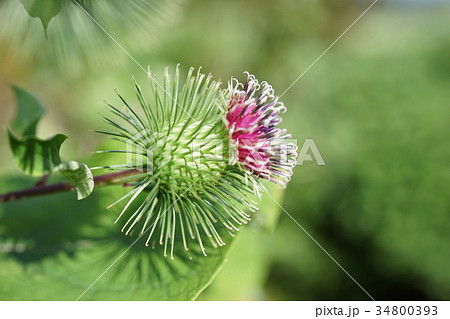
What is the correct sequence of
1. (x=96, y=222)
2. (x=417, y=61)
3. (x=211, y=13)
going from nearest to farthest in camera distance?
(x=96, y=222) < (x=417, y=61) < (x=211, y=13)

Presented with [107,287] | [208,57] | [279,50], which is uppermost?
[279,50]

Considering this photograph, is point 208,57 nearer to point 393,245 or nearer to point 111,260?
point 393,245

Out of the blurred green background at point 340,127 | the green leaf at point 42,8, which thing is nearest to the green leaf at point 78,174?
the green leaf at point 42,8

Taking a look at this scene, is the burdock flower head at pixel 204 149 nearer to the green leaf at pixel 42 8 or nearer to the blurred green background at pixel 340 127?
the green leaf at pixel 42 8

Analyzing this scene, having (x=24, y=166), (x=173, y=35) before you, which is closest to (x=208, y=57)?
(x=173, y=35)

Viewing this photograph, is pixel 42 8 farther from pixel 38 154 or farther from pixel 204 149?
pixel 204 149

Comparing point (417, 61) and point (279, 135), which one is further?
point (417, 61)
